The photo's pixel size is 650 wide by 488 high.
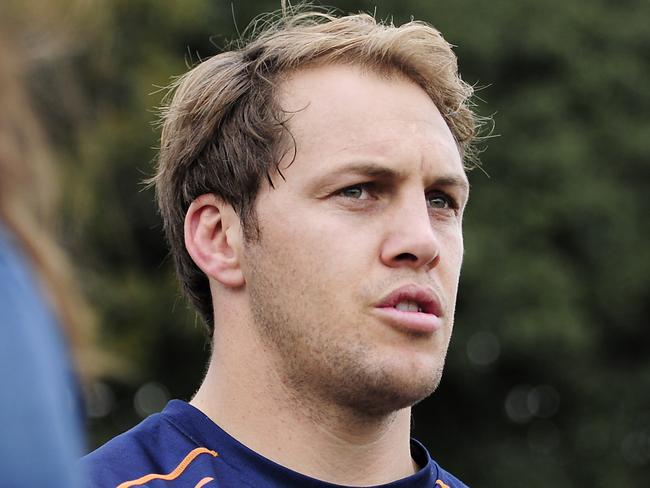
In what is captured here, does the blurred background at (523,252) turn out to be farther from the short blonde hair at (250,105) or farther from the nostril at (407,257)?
the nostril at (407,257)

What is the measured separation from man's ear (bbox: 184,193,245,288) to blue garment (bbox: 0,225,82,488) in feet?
7.19

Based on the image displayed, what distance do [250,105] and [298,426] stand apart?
99 centimetres

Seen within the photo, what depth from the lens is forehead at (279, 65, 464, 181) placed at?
3.22m

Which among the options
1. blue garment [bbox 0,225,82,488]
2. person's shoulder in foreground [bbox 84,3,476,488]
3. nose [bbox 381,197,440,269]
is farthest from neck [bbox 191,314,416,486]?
blue garment [bbox 0,225,82,488]

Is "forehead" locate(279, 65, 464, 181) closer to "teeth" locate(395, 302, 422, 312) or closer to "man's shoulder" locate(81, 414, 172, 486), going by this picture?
"teeth" locate(395, 302, 422, 312)

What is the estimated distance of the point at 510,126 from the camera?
17953 mm

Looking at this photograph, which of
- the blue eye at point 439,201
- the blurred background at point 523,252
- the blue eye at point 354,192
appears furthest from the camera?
the blurred background at point 523,252

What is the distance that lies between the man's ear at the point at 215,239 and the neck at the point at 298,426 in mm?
179

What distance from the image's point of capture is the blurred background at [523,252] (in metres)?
15.6

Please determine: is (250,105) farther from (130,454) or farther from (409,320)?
(130,454)

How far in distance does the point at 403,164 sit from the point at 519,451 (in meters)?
16.2

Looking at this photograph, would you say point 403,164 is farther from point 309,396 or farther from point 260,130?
point 309,396

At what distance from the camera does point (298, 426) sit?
10.3ft

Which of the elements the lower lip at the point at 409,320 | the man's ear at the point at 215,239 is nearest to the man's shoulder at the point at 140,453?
the man's ear at the point at 215,239
